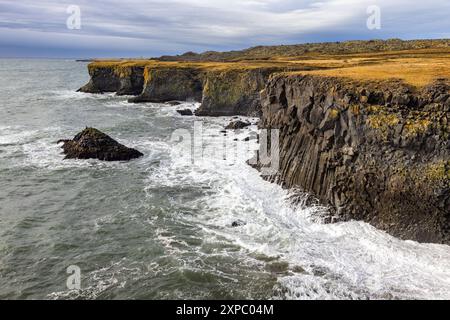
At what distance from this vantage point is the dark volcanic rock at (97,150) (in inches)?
1614

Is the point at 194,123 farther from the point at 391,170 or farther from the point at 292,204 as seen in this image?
the point at 391,170

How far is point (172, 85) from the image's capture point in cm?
8338

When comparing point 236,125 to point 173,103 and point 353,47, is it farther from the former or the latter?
point 353,47

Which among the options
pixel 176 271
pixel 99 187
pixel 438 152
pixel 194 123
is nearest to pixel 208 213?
pixel 176 271

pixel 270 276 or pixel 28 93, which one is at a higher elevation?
pixel 28 93

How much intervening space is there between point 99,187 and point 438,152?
965 inches

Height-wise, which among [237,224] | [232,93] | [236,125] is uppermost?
[232,93]

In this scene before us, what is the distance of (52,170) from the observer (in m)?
37.3

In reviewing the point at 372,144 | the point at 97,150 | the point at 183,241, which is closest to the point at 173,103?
the point at 97,150

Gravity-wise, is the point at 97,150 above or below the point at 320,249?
above

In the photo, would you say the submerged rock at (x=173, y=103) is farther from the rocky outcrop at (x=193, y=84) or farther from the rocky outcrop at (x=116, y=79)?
the rocky outcrop at (x=116, y=79)

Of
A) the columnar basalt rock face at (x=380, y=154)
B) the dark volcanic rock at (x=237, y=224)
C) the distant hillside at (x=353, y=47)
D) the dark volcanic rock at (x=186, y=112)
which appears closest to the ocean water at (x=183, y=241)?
the dark volcanic rock at (x=237, y=224)

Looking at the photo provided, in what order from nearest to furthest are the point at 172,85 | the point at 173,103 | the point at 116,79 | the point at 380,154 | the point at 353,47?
the point at 380,154
the point at 173,103
the point at 172,85
the point at 116,79
the point at 353,47

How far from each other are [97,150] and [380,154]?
1112 inches
